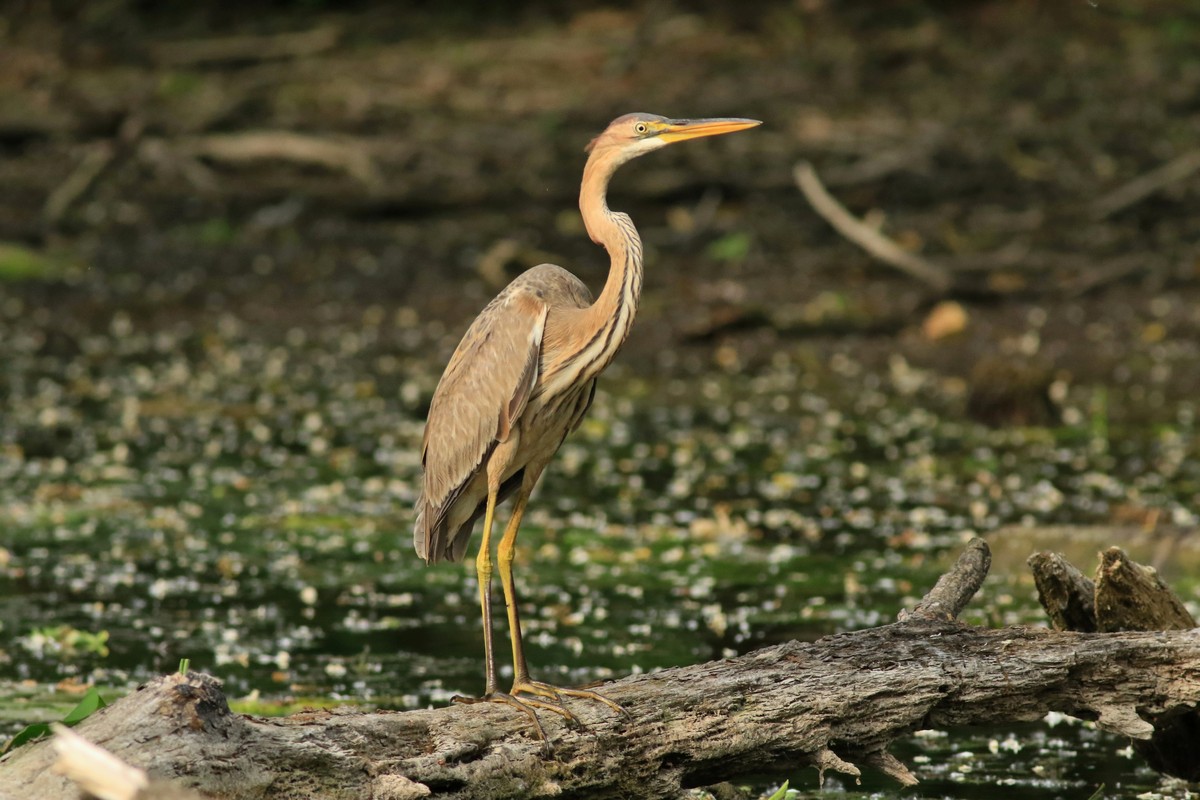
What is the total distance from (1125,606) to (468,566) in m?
4.46

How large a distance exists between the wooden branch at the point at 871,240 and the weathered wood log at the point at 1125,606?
357 inches

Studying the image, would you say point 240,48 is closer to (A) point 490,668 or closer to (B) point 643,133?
(B) point 643,133

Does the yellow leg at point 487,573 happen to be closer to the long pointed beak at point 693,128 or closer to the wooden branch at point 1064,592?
the long pointed beak at point 693,128

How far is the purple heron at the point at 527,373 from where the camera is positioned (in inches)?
204

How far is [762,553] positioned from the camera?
8883 mm

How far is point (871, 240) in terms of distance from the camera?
14.7 m

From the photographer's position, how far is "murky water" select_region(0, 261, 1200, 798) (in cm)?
707

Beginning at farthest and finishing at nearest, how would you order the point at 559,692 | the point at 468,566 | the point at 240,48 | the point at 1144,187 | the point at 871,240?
the point at 240,48 < the point at 1144,187 < the point at 871,240 < the point at 468,566 < the point at 559,692

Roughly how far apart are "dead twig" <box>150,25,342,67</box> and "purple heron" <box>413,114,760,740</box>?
53.5 feet

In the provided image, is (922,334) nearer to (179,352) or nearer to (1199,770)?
(179,352)

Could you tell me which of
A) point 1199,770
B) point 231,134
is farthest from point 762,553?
point 231,134

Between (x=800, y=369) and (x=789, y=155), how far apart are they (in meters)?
4.54

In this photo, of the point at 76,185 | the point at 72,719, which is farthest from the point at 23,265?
the point at 72,719

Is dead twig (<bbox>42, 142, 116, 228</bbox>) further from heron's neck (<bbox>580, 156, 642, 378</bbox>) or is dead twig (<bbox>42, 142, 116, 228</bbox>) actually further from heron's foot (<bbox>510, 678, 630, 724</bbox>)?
heron's foot (<bbox>510, 678, 630, 724</bbox>)
